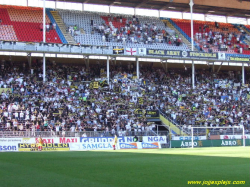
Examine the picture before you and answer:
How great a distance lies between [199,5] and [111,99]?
24051mm

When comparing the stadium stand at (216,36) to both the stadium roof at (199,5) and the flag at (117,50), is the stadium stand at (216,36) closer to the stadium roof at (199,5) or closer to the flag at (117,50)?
the stadium roof at (199,5)

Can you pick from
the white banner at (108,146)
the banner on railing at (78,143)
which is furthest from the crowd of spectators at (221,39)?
the white banner at (108,146)

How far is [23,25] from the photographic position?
1929 inches

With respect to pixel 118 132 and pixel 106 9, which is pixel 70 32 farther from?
pixel 118 132

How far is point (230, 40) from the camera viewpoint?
193ft

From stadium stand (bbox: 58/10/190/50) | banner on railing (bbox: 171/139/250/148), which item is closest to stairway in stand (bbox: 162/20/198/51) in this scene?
stadium stand (bbox: 58/10/190/50)

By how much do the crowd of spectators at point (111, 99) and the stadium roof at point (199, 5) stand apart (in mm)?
10397

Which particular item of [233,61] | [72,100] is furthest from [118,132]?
[233,61]

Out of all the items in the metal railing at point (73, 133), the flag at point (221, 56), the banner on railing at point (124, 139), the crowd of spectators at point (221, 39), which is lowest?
the banner on railing at point (124, 139)

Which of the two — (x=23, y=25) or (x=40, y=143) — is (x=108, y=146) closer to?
(x=40, y=143)

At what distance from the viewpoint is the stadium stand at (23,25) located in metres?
47.0

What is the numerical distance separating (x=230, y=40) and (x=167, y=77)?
13.7 metres

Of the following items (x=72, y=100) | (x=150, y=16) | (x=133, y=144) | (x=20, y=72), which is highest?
(x=150, y=16)

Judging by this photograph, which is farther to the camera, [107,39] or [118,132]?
[107,39]
